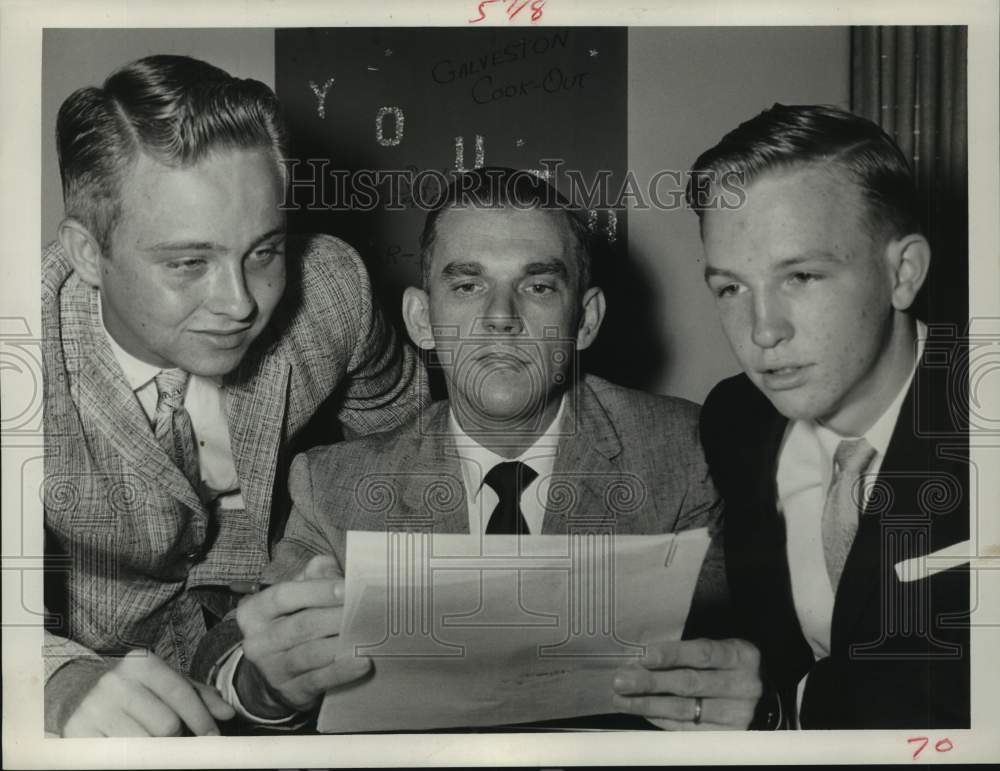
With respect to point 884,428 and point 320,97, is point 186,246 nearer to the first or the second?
point 320,97

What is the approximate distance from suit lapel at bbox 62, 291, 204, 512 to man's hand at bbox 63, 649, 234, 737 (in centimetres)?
29

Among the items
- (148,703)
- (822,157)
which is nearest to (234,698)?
(148,703)

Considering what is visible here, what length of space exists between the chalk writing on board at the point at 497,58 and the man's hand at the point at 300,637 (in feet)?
2.73

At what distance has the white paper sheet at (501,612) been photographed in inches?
72.6

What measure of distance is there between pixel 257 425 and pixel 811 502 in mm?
933

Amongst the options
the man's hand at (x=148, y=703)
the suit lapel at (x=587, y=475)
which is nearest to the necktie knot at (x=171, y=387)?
the man's hand at (x=148, y=703)

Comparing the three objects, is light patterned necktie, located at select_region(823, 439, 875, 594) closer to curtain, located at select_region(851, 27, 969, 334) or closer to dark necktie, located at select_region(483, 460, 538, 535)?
curtain, located at select_region(851, 27, 969, 334)

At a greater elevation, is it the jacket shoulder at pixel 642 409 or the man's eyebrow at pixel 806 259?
the man's eyebrow at pixel 806 259

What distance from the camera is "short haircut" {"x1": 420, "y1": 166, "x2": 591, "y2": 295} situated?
184cm

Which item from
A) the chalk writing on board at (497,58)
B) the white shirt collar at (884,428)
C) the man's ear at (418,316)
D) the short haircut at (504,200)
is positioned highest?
the chalk writing on board at (497,58)

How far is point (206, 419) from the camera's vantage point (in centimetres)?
186

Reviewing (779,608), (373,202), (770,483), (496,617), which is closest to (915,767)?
(779,608)

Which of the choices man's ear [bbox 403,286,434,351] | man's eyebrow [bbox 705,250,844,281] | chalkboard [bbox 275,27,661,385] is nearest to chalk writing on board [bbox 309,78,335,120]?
chalkboard [bbox 275,27,661,385]

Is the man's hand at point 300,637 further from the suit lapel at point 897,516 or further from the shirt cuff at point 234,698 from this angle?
the suit lapel at point 897,516
